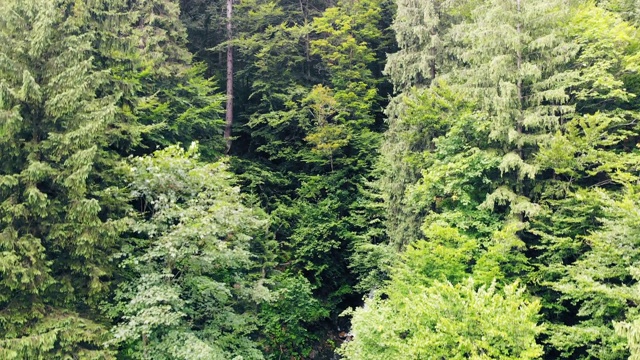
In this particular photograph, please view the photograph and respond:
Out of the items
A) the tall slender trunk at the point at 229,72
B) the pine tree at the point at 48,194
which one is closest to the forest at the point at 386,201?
the pine tree at the point at 48,194

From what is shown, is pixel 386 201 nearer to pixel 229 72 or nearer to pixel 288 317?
pixel 288 317

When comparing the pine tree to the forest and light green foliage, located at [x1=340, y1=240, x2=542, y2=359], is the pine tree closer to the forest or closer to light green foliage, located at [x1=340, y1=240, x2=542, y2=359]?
the forest

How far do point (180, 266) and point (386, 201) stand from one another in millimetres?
7911

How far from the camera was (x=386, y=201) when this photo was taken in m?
15.9

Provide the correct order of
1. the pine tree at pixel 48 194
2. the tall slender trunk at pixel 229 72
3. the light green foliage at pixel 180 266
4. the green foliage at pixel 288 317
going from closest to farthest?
the pine tree at pixel 48 194 < the light green foliage at pixel 180 266 < the green foliage at pixel 288 317 < the tall slender trunk at pixel 229 72

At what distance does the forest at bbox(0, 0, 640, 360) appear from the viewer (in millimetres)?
9109

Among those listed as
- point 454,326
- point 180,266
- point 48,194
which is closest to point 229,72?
point 180,266

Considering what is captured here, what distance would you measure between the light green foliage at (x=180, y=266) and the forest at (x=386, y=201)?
2.9 inches

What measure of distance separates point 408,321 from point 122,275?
7.52 metres

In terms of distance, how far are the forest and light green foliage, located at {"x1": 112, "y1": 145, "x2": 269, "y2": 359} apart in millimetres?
73

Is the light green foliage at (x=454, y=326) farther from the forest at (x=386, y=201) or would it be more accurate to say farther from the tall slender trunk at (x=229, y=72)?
the tall slender trunk at (x=229, y=72)

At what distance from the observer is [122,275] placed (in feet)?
36.4

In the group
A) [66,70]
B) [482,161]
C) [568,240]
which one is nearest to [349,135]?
[482,161]

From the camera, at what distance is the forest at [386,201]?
9109 mm
